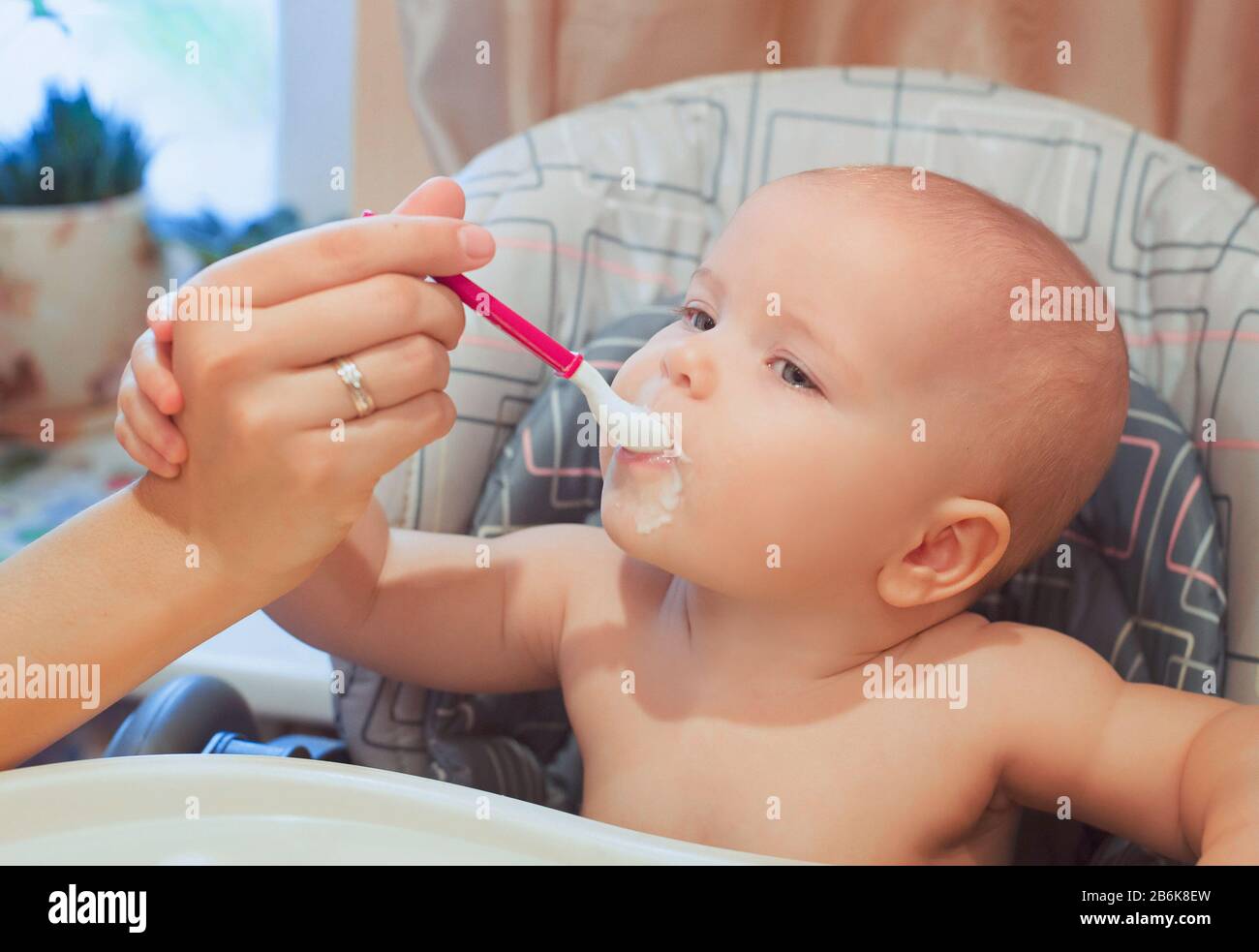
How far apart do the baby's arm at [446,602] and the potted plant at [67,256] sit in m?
1.12

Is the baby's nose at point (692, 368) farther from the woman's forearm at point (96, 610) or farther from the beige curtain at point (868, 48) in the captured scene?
the beige curtain at point (868, 48)

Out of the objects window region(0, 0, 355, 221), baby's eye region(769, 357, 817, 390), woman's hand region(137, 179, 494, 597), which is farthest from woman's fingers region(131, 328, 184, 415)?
window region(0, 0, 355, 221)

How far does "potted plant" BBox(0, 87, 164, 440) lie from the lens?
1.83 m

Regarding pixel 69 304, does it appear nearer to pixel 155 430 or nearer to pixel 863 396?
pixel 155 430

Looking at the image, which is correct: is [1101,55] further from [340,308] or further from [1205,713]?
[340,308]

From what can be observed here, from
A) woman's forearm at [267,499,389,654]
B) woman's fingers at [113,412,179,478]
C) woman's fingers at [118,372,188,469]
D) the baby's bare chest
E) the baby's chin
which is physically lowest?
the baby's bare chest

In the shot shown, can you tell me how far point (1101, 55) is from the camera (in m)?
1.41

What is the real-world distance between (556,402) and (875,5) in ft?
2.25

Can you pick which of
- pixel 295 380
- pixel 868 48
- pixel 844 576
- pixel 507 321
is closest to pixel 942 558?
pixel 844 576

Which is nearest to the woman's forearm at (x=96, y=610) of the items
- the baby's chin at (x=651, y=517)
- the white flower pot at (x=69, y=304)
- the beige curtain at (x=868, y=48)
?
the baby's chin at (x=651, y=517)

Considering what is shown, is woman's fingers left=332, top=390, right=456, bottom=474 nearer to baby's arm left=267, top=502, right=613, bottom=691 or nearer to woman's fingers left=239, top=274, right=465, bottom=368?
woman's fingers left=239, top=274, right=465, bottom=368

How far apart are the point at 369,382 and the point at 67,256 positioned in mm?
1329

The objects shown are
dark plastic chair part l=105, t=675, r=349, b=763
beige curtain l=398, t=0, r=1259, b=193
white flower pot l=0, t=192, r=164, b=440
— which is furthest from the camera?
white flower pot l=0, t=192, r=164, b=440
